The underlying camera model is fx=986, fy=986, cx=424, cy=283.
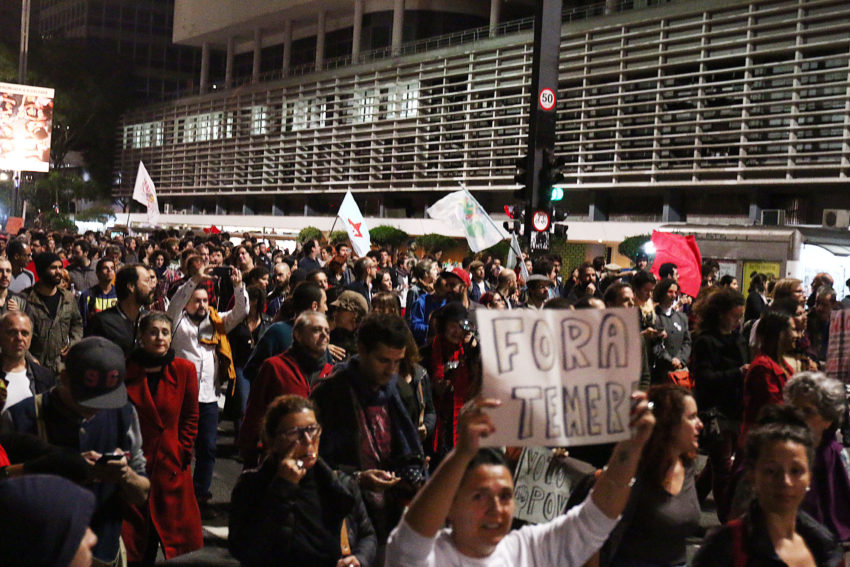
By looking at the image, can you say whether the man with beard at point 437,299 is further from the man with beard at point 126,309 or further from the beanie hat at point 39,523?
the beanie hat at point 39,523

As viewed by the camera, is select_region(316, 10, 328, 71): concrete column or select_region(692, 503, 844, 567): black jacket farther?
select_region(316, 10, 328, 71): concrete column

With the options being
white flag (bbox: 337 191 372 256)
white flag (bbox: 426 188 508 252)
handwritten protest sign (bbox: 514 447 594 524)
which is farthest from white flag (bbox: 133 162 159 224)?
handwritten protest sign (bbox: 514 447 594 524)

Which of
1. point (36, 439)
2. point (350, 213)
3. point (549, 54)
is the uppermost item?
point (549, 54)

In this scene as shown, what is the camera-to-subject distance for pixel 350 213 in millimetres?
15742

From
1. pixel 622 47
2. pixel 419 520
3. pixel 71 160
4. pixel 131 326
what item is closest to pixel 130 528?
pixel 131 326

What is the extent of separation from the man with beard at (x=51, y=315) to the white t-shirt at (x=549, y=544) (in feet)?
18.0

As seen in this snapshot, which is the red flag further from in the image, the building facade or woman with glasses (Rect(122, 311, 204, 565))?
the building facade

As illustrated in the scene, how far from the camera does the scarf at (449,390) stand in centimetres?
622

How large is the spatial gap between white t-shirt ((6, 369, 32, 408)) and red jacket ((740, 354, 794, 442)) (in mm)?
3618

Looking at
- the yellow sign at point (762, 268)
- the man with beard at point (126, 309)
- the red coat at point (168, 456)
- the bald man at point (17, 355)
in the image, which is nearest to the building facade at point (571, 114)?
the yellow sign at point (762, 268)

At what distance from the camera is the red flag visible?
1212 cm

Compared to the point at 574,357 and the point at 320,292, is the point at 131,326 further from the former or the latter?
the point at 574,357

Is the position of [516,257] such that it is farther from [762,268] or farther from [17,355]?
[17,355]

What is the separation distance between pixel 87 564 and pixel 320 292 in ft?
13.4
